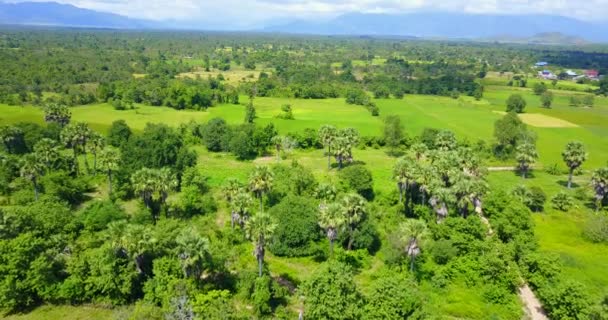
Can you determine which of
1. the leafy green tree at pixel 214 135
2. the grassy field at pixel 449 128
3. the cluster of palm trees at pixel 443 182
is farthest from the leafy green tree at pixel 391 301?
the leafy green tree at pixel 214 135

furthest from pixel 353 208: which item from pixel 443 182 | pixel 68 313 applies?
pixel 68 313

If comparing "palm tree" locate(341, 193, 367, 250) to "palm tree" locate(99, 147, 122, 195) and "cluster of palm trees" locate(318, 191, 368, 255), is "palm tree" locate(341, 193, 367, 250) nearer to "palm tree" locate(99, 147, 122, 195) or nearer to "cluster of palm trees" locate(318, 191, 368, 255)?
"cluster of palm trees" locate(318, 191, 368, 255)

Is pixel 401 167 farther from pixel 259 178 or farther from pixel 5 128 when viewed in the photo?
pixel 5 128

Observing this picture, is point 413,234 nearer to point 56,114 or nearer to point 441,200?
point 441,200

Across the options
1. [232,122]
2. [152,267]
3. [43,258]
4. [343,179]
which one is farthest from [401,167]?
[232,122]

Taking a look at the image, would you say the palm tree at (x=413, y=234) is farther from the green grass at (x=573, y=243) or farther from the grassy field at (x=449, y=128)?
the green grass at (x=573, y=243)
